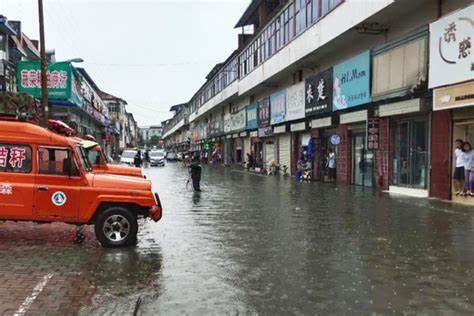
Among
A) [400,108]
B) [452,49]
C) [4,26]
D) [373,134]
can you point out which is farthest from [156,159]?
[452,49]

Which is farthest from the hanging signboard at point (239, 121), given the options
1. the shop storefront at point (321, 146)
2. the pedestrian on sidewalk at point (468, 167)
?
the pedestrian on sidewalk at point (468, 167)

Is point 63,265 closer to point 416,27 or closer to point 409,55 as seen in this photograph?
point 409,55

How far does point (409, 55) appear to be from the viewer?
17.9m

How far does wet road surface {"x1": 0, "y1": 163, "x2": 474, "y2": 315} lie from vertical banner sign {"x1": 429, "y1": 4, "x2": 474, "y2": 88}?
4153 mm

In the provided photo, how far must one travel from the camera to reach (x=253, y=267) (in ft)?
25.4

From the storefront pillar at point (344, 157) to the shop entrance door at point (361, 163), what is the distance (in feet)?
0.98

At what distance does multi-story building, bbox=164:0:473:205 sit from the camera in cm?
1724

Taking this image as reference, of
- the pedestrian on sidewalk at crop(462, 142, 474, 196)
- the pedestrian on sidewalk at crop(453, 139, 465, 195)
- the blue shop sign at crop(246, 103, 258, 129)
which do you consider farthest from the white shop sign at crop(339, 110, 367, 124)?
the blue shop sign at crop(246, 103, 258, 129)

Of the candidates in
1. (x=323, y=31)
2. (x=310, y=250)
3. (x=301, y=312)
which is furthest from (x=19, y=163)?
(x=323, y=31)

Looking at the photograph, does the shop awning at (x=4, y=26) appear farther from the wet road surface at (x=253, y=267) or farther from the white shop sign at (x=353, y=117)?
the wet road surface at (x=253, y=267)

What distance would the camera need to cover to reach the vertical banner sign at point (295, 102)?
29750 millimetres

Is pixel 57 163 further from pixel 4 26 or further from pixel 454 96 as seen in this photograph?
pixel 4 26

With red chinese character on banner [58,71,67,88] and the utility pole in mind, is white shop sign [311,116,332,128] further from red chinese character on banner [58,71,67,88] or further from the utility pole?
red chinese character on banner [58,71,67,88]

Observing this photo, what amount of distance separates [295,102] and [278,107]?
3982 millimetres
